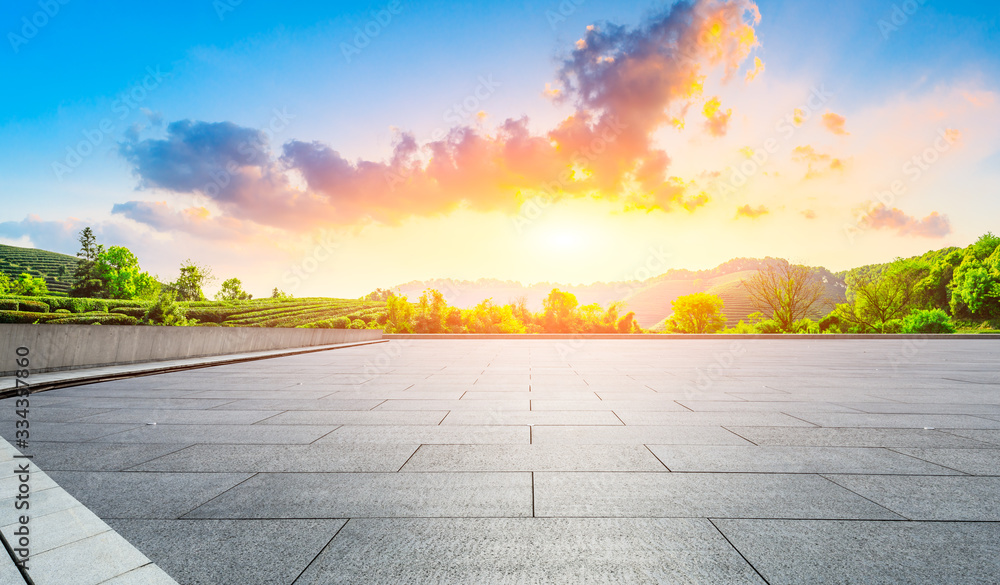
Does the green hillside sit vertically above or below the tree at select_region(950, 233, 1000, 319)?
above

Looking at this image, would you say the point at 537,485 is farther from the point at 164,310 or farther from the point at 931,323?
the point at 931,323

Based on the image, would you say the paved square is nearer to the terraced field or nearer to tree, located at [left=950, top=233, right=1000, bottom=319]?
the terraced field

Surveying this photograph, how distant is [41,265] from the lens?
158 meters

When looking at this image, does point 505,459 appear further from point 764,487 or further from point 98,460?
point 98,460

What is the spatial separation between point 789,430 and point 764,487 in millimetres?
2338

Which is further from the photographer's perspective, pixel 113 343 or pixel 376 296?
pixel 376 296

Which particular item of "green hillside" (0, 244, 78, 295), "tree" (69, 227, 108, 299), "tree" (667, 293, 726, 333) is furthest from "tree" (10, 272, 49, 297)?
"tree" (667, 293, 726, 333)

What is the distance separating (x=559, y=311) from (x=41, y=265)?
199386 mm

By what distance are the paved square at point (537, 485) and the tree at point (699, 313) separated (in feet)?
191

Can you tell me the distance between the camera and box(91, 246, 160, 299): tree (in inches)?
3474

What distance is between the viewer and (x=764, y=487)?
364cm

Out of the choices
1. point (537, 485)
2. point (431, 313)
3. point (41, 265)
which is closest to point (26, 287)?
point (431, 313)

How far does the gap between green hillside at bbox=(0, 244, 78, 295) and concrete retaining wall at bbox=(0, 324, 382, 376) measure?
176 m

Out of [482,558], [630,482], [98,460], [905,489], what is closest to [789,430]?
[905,489]
